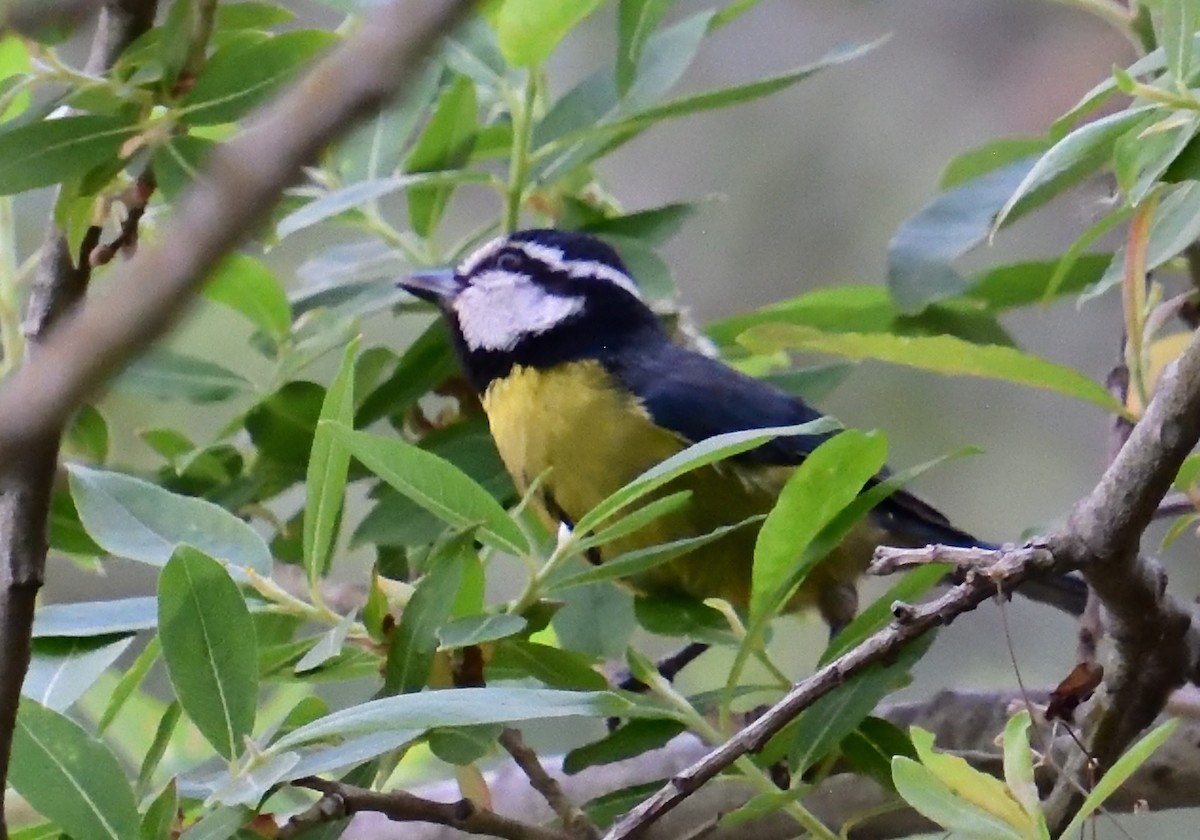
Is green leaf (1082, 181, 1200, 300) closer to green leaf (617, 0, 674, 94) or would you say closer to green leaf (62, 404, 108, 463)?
green leaf (617, 0, 674, 94)

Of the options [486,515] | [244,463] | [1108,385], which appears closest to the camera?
[486,515]

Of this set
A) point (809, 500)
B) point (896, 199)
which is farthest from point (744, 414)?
point (896, 199)

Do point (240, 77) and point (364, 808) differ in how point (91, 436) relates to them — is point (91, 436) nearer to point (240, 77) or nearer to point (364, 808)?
point (240, 77)

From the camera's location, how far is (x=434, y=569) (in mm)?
706

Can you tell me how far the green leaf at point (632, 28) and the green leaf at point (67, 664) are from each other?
460mm

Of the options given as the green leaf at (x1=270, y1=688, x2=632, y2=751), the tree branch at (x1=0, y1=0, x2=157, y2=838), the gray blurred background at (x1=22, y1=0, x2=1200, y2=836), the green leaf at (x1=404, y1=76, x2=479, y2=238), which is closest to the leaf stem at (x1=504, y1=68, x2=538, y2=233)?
the green leaf at (x1=404, y1=76, x2=479, y2=238)

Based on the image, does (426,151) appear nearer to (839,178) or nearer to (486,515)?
(486,515)

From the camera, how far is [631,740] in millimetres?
777

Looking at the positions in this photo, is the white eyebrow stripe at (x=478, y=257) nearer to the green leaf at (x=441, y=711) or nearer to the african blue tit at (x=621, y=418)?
the african blue tit at (x=621, y=418)

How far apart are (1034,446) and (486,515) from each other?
75.8 inches

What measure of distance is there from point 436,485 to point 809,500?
0.18 meters

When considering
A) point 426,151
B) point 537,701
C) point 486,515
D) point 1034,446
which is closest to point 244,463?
point 426,151

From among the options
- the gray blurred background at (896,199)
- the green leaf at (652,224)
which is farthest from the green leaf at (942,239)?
the gray blurred background at (896,199)

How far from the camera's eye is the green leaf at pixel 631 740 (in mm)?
777
